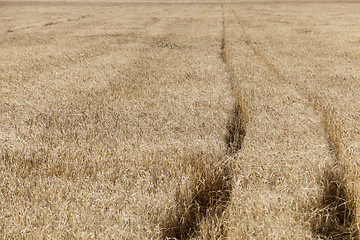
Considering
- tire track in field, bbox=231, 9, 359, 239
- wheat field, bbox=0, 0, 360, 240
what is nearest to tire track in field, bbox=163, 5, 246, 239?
wheat field, bbox=0, 0, 360, 240

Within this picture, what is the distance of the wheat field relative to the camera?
10.3 feet

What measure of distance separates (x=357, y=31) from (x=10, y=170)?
18.4 metres

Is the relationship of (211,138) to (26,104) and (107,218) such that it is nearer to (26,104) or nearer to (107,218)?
(107,218)

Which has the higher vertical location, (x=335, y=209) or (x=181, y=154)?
(x=181, y=154)

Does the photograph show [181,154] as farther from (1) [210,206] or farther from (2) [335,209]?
(2) [335,209]

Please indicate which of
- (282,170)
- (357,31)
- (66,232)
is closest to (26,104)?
(66,232)

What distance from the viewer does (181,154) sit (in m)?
4.29

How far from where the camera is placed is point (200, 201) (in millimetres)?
3783

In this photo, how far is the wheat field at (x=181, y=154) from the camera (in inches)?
123

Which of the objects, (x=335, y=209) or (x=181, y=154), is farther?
(x=181, y=154)

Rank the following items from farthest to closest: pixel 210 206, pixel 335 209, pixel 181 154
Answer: pixel 181 154 < pixel 210 206 < pixel 335 209

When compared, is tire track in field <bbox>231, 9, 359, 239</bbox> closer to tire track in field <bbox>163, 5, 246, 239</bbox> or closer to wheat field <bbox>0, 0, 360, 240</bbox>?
wheat field <bbox>0, 0, 360, 240</bbox>

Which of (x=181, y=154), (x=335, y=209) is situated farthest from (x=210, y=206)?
(x=335, y=209)

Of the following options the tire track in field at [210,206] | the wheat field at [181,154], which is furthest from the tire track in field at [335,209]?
the tire track in field at [210,206]
